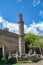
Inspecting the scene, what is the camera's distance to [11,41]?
28.9m

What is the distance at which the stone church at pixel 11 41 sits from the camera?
24.0 meters

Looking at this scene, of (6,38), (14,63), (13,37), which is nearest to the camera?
(14,63)

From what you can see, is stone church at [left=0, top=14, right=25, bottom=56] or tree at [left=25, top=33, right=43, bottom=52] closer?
stone church at [left=0, top=14, right=25, bottom=56]

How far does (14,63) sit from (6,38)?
7495 mm

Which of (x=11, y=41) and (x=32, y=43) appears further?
(x=32, y=43)

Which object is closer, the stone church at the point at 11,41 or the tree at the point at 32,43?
the stone church at the point at 11,41

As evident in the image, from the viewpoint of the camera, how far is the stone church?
2400 centimetres

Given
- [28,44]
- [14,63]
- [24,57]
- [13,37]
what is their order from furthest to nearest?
[28,44] → [13,37] → [24,57] → [14,63]

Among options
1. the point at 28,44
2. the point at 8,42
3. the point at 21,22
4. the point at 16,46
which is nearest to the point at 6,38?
the point at 8,42

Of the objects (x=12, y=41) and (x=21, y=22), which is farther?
(x=12, y=41)

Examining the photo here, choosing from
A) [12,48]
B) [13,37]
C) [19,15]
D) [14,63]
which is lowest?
[14,63]

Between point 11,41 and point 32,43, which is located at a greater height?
point 32,43

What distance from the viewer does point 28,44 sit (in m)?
33.8

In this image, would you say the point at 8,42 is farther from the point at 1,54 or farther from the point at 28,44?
the point at 28,44
